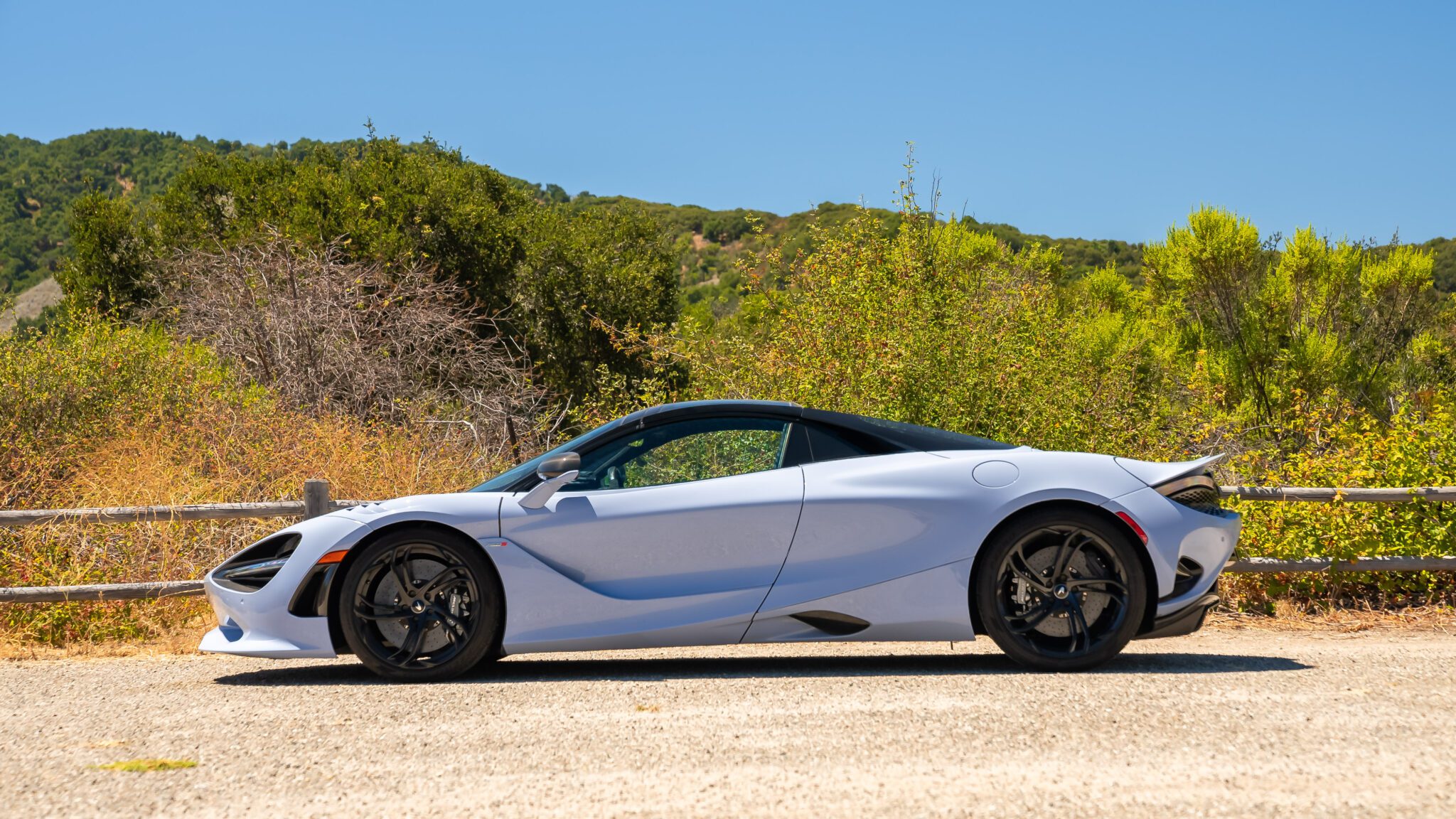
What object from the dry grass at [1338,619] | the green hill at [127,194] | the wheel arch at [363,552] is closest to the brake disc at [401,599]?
the wheel arch at [363,552]

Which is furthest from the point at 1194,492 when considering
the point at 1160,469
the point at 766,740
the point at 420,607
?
the point at 420,607

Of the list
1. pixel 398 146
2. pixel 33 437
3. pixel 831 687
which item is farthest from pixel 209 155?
pixel 831 687

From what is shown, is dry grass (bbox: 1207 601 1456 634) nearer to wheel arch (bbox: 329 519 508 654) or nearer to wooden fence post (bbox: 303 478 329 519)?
wheel arch (bbox: 329 519 508 654)

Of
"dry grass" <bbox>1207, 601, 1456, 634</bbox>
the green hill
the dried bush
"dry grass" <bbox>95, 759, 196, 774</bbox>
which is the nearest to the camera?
"dry grass" <bbox>95, 759, 196, 774</bbox>

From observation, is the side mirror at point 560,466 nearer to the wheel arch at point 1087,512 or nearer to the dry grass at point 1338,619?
the wheel arch at point 1087,512

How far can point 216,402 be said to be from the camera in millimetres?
12398

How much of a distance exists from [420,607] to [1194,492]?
3.66 meters

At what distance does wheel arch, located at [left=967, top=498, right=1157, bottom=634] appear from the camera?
548 cm

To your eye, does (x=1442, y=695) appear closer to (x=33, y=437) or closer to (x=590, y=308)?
(x=33, y=437)

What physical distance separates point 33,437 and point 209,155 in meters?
21.4

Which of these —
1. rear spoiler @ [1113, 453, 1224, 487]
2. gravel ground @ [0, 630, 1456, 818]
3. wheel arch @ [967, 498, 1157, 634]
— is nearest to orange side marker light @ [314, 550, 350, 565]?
gravel ground @ [0, 630, 1456, 818]

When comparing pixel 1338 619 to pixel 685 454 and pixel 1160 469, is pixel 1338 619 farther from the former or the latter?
pixel 685 454

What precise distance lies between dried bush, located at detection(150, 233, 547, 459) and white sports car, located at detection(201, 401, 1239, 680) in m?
8.10

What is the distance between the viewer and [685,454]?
5.80 metres
